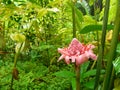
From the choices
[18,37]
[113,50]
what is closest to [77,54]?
[113,50]

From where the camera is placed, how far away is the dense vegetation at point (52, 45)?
0.74 m

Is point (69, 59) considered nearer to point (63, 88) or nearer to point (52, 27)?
point (63, 88)

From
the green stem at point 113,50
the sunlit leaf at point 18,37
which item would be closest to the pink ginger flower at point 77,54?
the green stem at point 113,50

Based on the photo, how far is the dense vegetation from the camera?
0.74 m

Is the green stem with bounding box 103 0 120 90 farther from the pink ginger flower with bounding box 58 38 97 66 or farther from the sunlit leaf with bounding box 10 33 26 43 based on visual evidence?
the sunlit leaf with bounding box 10 33 26 43

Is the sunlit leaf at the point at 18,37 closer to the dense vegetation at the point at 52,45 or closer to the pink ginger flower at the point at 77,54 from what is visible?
the dense vegetation at the point at 52,45

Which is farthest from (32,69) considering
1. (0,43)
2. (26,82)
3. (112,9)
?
(112,9)

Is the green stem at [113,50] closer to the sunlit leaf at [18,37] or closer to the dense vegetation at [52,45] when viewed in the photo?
the dense vegetation at [52,45]

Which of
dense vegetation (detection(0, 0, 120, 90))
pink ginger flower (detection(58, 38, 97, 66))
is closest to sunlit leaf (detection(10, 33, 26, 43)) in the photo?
dense vegetation (detection(0, 0, 120, 90))

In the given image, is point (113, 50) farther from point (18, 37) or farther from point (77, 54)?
point (18, 37)

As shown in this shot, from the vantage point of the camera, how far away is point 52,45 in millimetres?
1202

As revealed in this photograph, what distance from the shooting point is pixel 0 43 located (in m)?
0.89

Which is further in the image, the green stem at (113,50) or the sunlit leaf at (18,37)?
the sunlit leaf at (18,37)

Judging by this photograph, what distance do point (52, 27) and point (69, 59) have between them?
2.72 feet
